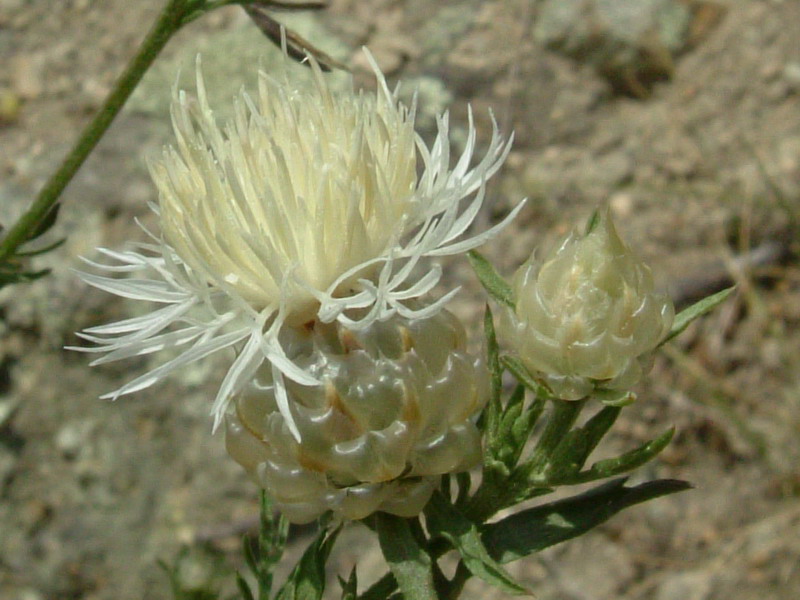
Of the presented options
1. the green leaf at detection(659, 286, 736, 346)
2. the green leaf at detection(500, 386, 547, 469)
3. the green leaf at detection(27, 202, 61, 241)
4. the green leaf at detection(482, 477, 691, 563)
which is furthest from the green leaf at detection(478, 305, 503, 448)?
the green leaf at detection(27, 202, 61, 241)

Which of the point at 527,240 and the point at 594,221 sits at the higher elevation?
the point at 594,221

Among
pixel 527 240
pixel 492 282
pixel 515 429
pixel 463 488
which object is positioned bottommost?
pixel 527 240

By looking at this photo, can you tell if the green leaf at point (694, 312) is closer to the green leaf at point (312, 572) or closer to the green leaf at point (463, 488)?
the green leaf at point (463, 488)

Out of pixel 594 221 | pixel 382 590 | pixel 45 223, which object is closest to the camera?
pixel 594 221

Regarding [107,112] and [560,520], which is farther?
[107,112]

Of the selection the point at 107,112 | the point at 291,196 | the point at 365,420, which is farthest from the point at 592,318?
the point at 107,112

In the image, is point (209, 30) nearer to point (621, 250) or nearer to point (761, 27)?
point (761, 27)

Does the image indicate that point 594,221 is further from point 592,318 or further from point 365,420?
point 365,420

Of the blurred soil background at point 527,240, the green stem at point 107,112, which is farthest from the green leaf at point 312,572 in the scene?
the blurred soil background at point 527,240

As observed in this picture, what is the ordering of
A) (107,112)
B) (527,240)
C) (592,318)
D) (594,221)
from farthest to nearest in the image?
(527,240) → (107,112) → (594,221) → (592,318)
